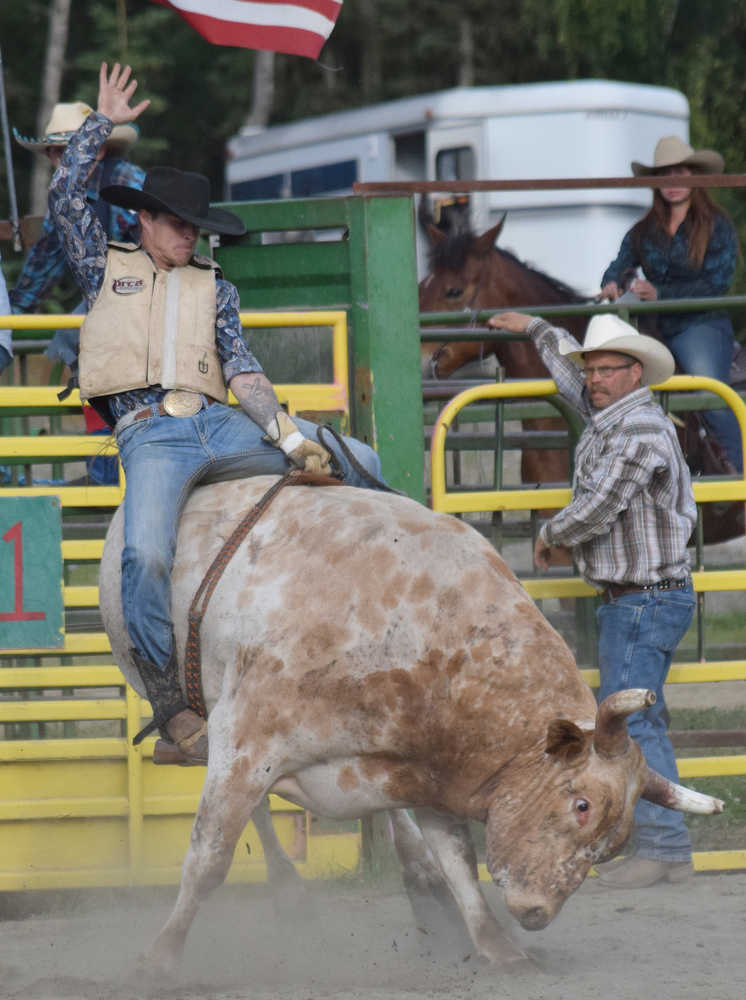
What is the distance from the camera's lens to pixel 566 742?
13.3 feet

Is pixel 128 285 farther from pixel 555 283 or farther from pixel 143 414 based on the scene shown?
pixel 555 283

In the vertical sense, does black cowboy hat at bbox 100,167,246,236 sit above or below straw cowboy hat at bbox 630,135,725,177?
below

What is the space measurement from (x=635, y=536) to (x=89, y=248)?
6.89 feet

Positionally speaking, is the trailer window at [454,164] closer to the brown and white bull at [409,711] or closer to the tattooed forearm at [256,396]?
the tattooed forearm at [256,396]

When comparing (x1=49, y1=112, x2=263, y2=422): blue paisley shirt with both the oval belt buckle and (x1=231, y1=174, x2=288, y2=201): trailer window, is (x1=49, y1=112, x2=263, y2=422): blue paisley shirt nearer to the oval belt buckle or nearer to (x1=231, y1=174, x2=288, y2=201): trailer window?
the oval belt buckle

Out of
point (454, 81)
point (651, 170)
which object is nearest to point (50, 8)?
point (454, 81)

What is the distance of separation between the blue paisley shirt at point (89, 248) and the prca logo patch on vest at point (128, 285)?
0.40ft

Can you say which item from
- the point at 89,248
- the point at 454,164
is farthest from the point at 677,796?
the point at 454,164

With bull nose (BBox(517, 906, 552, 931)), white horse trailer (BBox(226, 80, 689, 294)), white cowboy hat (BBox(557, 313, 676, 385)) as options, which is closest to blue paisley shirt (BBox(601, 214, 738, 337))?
white cowboy hat (BBox(557, 313, 676, 385))

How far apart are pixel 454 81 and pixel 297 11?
68.5 feet

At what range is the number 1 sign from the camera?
216 inches

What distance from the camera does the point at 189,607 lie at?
4.50 meters

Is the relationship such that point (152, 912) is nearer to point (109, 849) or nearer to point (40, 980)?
point (109, 849)

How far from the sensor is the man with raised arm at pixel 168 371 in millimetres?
4598
